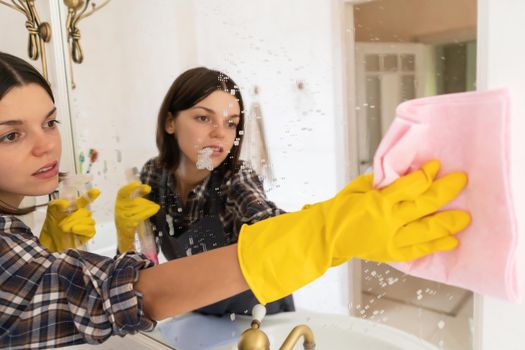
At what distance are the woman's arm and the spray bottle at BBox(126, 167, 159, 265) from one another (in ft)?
1.35

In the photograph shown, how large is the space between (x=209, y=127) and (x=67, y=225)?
0.50 metres

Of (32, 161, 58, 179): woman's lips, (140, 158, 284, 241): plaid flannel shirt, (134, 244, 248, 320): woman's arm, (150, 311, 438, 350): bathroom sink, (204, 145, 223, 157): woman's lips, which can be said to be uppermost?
(204, 145, 223, 157): woman's lips

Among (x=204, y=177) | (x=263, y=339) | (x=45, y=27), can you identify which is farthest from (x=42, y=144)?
(x=263, y=339)

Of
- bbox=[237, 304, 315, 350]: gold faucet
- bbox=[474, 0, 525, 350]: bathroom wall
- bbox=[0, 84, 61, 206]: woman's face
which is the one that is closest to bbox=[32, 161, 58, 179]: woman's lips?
bbox=[0, 84, 61, 206]: woman's face

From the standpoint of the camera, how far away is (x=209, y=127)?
89 centimetres

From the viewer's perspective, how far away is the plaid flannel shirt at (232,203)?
82 centimetres

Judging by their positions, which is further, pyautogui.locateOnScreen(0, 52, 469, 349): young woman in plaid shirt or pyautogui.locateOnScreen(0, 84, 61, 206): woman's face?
pyautogui.locateOnScreen(0, 84, 61, 206): woman's face

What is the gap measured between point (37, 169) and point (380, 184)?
76 centimetres

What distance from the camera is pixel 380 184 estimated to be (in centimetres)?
54

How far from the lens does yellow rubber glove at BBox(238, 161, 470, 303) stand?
52 centimetres

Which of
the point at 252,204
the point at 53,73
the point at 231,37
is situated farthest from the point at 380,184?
the point at 53,73

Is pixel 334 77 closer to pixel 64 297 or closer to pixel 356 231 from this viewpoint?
pixel 356 231

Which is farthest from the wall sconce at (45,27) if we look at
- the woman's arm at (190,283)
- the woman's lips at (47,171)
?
the woman's arm at (190,283)

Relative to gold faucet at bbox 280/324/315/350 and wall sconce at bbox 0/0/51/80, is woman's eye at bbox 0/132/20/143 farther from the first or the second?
gold faucet at bbox 280/324/315/350
